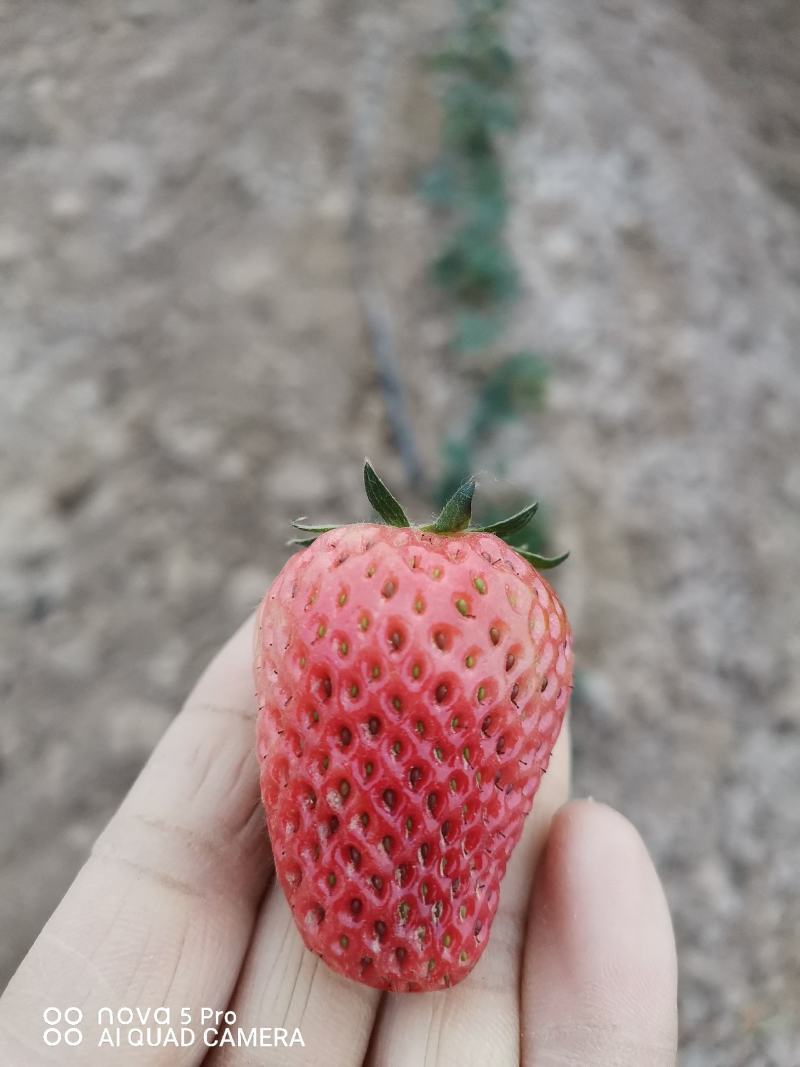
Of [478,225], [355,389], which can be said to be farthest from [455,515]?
[478,225]

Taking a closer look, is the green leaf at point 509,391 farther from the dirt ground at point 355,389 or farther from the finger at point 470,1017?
the finger at point 470,1017

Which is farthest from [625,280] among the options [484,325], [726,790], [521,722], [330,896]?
[330,896]

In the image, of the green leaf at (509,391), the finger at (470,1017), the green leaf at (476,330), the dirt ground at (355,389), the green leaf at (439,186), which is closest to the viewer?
the finger at (470,1017)

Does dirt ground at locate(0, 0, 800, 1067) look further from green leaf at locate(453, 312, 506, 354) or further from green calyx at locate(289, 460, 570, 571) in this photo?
green calyx at locate(289, 460, 570, 571)

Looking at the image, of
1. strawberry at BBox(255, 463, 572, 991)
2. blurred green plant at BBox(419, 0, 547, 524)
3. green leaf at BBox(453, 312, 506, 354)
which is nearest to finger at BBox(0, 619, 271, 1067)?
strawberry at BBox(255, 463, 572, 991)

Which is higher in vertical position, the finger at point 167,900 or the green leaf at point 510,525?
the green leaf at point 510,525

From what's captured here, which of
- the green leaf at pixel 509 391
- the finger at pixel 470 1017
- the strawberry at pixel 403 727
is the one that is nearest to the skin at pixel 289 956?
the finger at pixel 470 1017

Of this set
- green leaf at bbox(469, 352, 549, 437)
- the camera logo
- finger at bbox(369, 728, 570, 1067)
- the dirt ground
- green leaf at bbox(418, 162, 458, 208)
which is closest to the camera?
the camera logo
